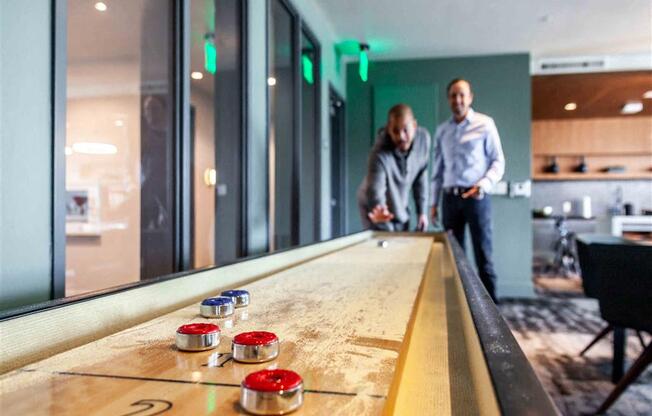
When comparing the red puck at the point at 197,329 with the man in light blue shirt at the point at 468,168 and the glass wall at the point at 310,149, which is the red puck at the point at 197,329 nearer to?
the man in light blue shirt at the point at 468,168

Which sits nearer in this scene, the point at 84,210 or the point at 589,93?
the point at 84,210

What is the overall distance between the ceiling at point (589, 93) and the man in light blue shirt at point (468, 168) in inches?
118

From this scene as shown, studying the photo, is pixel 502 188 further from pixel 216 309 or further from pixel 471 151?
pixel 216 309

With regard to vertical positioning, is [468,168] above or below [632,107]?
below

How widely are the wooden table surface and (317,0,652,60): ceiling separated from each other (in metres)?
3.88

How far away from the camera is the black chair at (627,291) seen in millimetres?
2088

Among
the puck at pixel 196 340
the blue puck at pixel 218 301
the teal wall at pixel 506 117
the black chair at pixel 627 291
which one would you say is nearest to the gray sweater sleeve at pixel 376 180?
the black chair at pixel 627 291

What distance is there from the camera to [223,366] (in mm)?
580

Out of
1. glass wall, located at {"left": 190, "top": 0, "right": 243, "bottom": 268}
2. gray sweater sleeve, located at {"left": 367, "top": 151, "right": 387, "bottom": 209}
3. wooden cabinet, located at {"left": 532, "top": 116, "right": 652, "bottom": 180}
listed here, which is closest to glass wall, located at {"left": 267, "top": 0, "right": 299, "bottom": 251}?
glass wall, located at {"left": 190, "top": 0, "right": 243, "bottom": 268}

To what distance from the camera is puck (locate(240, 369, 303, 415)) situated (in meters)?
0.45

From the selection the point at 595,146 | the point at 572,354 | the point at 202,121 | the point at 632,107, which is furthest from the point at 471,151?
the point at 595,146

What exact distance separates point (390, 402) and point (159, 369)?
0.27 m

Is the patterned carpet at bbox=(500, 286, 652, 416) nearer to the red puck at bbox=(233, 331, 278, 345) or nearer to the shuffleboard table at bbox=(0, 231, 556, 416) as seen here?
the shuffleboard table at bbox=(0, 231, 556, 416)

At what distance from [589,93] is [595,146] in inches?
80.0
